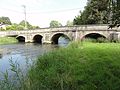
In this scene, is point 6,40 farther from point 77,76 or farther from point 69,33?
point 77,76

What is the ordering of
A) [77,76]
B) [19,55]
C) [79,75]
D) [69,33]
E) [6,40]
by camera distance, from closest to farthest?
[77,76] → [79,75] → [19,55] → [69,33] → [6,40]

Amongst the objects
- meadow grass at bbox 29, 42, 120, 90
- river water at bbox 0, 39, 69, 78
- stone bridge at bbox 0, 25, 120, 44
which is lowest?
river water at bbox 0, 39, 69, 78

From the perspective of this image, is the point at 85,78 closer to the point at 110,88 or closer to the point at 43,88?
the point at 110,88

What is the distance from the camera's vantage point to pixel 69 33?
169 feet

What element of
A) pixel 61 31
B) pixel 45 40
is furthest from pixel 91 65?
pixel 45 40

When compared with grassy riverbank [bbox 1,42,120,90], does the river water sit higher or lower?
lower

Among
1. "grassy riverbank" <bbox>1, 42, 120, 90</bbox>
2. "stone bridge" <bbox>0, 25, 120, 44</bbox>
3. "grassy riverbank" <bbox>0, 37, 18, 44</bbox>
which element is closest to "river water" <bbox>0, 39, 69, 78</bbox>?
"grassy riverbank" <bbox>1, 42, 120, 90</bbox>

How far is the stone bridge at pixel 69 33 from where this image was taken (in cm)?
4306

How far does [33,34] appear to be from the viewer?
59844 mm

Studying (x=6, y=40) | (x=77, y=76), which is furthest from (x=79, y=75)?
(x=6, y=40)

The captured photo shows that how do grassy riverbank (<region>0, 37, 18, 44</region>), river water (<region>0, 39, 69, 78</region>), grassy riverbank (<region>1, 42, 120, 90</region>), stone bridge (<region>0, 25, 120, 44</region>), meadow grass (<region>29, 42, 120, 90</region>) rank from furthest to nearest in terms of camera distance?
grassy riverbank (<region>0, 37, 18, 44</region>) < stone bridge (<region>0, 25, 120, 44</region>) < river water (<region>0, 39, 69, 78</region>) < meadow grass (<region>29, 42, 120, 90</region>) < grassy riverbank (<region>1, 42, 120, 90</region>)

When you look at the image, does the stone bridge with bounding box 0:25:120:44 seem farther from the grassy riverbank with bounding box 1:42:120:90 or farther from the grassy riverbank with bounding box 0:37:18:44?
the grassy riverbank with bounding box 1:42:120:90

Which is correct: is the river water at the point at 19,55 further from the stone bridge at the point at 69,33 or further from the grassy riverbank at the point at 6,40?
the grassy riverbank at the point at 6,40

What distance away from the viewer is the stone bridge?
43062mm
